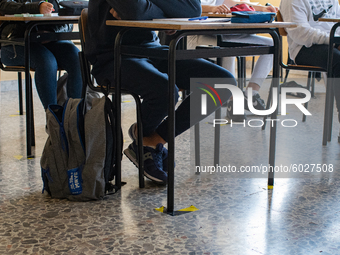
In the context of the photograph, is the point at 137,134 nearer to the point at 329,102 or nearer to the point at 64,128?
the point at 64,128

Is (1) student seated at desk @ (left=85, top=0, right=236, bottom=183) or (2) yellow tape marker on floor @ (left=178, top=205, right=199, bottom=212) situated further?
(1) student seated at desk @ (left=85, top=0, right=236, bottom=183)

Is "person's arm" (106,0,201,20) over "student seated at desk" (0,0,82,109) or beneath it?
over

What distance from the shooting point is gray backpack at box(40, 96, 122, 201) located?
153cm

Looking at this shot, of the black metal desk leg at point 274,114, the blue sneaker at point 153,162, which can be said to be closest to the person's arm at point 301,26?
the black metal desk leg at point 274,114

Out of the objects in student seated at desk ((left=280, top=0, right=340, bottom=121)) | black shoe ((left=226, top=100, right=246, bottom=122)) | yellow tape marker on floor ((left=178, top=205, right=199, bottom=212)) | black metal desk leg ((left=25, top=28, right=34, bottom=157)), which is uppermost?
student seated at desk ((left=280, top=0, right=340, bottom=121))

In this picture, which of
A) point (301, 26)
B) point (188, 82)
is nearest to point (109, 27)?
point (188, 82)

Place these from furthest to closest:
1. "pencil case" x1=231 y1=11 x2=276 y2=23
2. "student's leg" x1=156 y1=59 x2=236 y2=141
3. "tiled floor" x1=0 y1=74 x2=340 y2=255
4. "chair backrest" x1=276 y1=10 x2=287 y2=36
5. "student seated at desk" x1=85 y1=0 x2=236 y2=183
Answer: "chair backrest" x1=276 y1=10 x2=287 y2=36, "student's leg" x1=156 y1=59 x2=236 y2=141, "student seated at desk" x1=85 y1=0 x2=236 y2=183, "pencil case" x1=231 y1=11 x2=276 y2=23, "tiled floor" x1=0 y1=74 x2=340 y2=255

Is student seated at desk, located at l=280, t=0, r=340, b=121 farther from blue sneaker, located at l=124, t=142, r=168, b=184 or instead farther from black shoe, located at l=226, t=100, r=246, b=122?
blue sneaker, located at l=124, t=142, r=168, b=184

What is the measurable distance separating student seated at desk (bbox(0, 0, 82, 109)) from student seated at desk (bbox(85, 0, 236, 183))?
2.02 feet

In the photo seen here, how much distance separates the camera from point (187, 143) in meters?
2.41

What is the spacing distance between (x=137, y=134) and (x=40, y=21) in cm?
88

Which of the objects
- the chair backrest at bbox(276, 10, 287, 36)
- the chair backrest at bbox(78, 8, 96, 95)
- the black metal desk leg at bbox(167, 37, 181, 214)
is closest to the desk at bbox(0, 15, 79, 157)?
the chair backrest at bbox(78, 8, 96, 95)

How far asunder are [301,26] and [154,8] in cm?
121

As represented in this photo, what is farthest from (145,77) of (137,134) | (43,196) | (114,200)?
(43,196)
